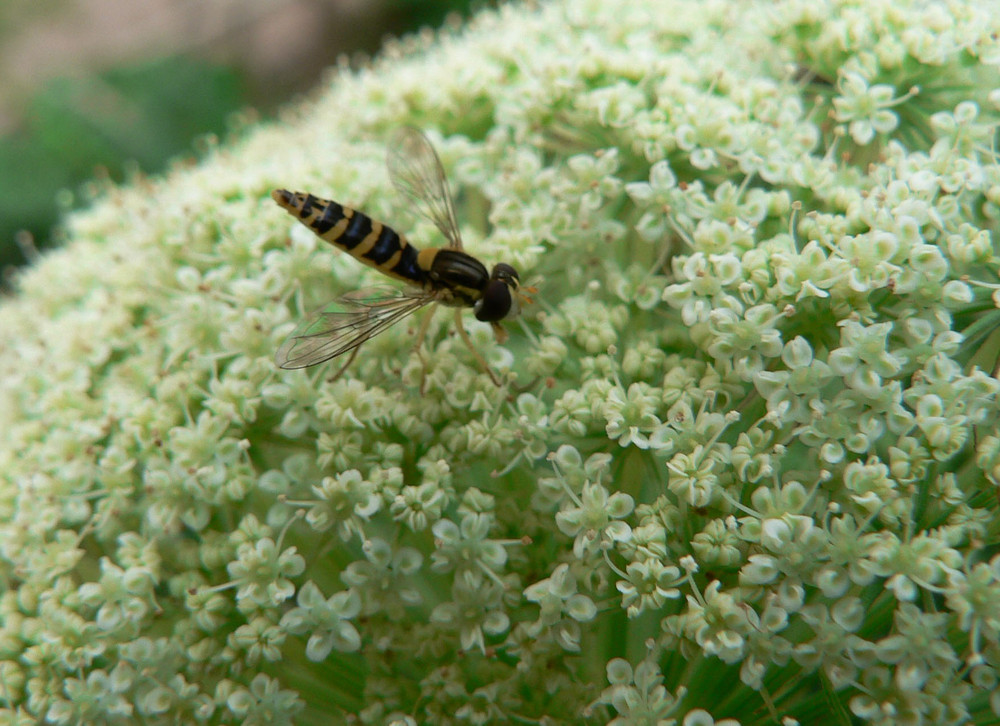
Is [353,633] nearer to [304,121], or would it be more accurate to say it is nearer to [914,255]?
[914,255]

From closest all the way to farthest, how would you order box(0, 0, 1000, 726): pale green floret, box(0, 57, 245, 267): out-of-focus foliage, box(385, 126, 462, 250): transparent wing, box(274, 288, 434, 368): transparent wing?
box(0, 0, 1000, 726): pale green floret
box(274, 288, 434, 368): transparent wing
box(385, 126, 462, 250): transparent wing
box(0, 57, 245, 267): out-of-focus foliage

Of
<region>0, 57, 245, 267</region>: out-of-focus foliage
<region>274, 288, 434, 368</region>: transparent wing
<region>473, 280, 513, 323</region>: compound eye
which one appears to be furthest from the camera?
<region>0, 57, 245, 267</region>: out-of-focus foliage

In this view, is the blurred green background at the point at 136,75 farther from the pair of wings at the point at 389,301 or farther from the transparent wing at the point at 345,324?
the transparent wing at the point at 345,324

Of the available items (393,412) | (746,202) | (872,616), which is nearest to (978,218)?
(746,202)

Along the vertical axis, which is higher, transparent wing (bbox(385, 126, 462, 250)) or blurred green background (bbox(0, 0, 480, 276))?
transparent wing (bbox(385, 126, 462, 250))

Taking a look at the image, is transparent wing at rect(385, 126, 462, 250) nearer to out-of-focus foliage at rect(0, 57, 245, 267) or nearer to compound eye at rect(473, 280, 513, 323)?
compound eye at rect(473, 280, 513, 323)

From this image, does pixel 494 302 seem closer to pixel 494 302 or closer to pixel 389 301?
pixel 494 302

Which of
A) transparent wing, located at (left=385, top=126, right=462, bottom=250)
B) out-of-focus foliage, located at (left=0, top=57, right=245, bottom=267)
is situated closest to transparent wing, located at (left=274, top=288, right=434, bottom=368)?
transparent wing, located at (left=385, top=126, right=462, bottom=250)

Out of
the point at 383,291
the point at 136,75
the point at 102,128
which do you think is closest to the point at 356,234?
the point at 383,291
